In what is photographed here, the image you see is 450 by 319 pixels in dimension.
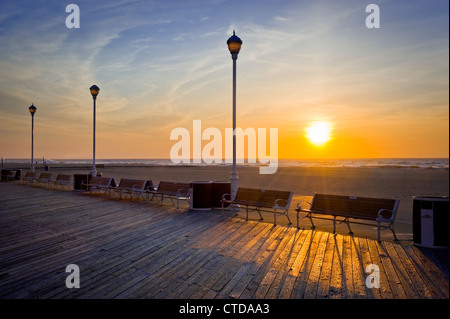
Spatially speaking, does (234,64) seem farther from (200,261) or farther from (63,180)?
(63,180)

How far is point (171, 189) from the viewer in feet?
30.5

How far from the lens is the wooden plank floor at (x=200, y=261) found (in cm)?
321

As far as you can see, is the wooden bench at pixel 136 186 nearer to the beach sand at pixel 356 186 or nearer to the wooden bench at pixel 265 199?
the beach sand at pixel 356 186

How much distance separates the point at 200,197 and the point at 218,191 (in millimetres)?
623

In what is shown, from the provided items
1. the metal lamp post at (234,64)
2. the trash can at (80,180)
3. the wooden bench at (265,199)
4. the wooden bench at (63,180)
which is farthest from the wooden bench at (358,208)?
the wooden bench at (63,180)

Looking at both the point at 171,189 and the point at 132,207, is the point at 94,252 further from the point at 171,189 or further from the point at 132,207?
the point at 171,189

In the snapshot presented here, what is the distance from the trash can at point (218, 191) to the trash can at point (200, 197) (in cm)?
15

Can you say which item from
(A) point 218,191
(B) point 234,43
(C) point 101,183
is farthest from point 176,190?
(B) point 234,43

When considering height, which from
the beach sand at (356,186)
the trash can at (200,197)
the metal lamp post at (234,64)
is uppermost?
the metal lamp post at (234,64)

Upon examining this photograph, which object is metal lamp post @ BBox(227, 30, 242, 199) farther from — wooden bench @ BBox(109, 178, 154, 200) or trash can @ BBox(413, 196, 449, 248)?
trash can @ BBox(413, 196, 449, 248)

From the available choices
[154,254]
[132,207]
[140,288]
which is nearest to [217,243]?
[154,254]
